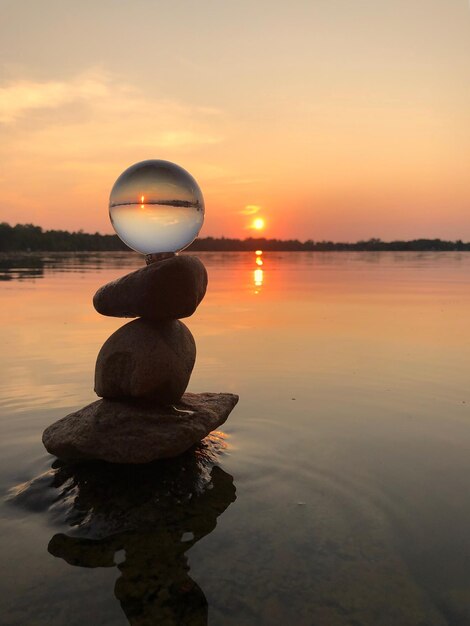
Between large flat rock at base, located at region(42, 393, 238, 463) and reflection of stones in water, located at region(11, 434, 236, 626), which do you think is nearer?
reflection of stones in water, located at region(11, 434, 236, 626)

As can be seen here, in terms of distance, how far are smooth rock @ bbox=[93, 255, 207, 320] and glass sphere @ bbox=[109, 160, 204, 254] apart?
355mm

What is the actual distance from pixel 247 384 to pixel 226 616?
6.05m

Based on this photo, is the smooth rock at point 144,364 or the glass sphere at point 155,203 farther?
the smooth rock at point 144,364

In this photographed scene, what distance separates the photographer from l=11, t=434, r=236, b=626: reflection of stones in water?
411cm

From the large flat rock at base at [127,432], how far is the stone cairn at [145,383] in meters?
0.01

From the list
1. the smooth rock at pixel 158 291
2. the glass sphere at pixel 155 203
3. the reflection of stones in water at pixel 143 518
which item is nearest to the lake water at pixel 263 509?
the reflection of stones in water at pixel 143 518

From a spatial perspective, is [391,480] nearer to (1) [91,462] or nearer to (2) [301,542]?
(2) [301,542]

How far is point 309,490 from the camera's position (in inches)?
228

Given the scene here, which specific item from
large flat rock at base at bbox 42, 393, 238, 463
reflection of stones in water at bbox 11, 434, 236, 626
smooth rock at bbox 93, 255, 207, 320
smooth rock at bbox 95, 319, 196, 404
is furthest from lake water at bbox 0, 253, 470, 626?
smooth rock at bbox 93, 255, 207, 320

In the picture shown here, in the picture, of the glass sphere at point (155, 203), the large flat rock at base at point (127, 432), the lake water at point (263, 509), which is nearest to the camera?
the lake water at point (263, 509)

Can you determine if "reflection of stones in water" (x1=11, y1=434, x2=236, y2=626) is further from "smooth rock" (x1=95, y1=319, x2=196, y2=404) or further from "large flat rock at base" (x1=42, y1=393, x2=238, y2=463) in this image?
"smooth rock" (x1=95, y1=319, x2=196, y2=404)

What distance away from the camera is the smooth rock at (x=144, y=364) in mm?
6711

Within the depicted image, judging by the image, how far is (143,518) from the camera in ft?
17.4

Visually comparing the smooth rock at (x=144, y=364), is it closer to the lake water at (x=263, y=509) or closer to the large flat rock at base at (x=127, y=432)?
the large flat rock at base at (x=127, y=432)
